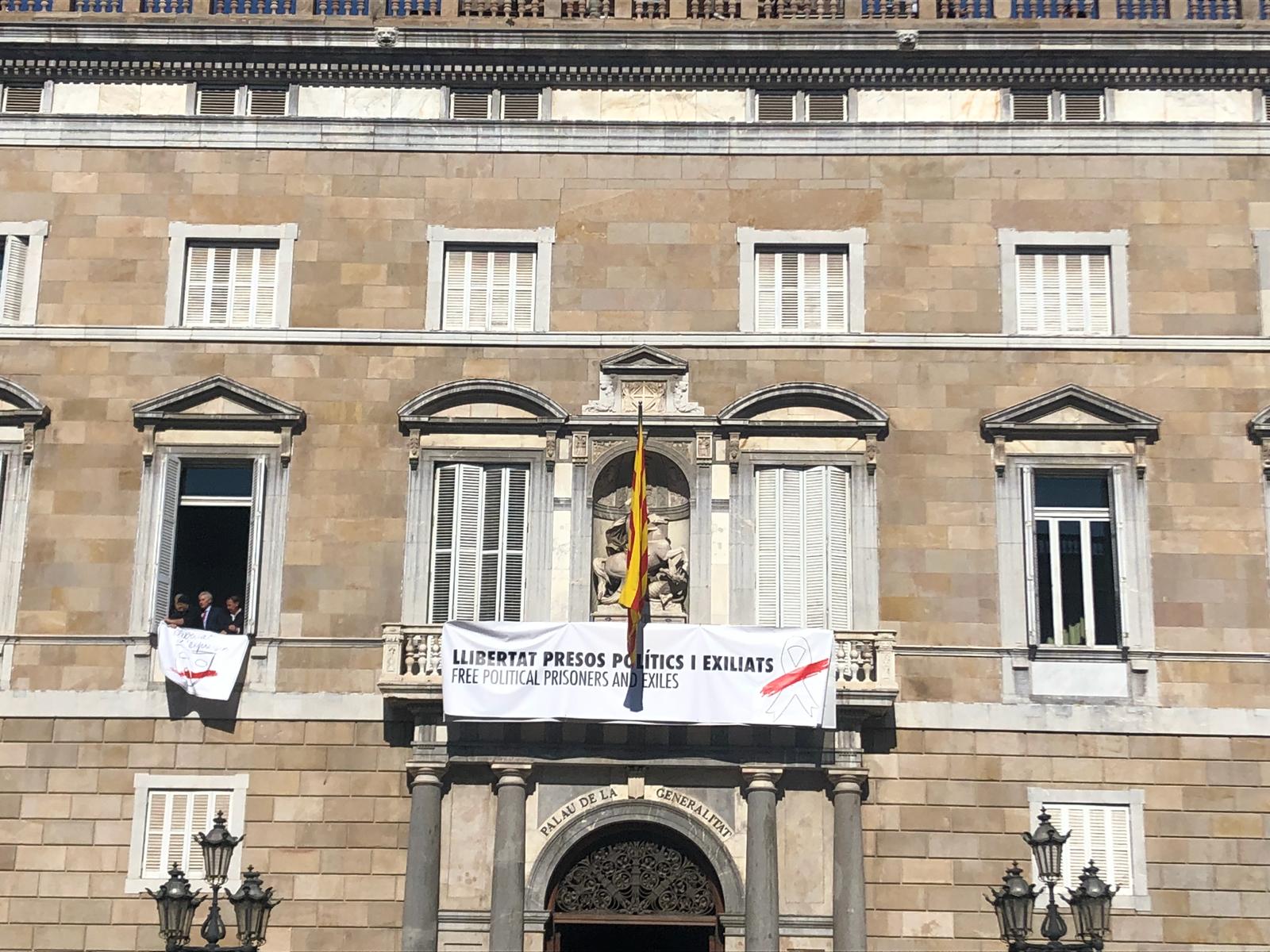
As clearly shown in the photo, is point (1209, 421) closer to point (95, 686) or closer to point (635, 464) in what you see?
point (635, 464)

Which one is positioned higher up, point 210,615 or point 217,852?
point 210,615

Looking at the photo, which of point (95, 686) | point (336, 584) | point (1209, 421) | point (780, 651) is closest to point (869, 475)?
point (780, 651)

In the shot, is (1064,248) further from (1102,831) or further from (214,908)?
(214,908)

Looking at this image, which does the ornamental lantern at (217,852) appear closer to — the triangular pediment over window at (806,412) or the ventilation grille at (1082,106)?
the triangular pediment over window at (806,412)

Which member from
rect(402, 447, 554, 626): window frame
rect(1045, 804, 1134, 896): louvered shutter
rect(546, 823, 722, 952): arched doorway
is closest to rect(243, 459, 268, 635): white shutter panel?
rect(402, 447, 554, 626): window frame

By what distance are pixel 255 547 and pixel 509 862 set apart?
566 cm

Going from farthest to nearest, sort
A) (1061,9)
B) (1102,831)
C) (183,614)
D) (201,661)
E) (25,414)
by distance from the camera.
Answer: (1061,9) < (25,414) < (183,614) < (201,661) < (1102,831)

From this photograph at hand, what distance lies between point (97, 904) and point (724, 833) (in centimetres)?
830

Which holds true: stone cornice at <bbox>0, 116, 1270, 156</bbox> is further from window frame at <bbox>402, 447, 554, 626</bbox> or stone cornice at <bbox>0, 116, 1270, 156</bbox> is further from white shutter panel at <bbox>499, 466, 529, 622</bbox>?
white shutter panel at <bbox>499, 466, 529, 622</bbox>

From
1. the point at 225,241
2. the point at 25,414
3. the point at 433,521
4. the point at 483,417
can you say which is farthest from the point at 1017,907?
the point at 25,414

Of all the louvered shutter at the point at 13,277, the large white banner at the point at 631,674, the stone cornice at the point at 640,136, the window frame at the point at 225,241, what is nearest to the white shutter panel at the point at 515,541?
the large white banner at the point at 631,674

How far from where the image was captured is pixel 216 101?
29.8 metres

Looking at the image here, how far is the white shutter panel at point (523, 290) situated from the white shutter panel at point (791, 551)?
430 cm

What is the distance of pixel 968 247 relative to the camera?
2875 cm
